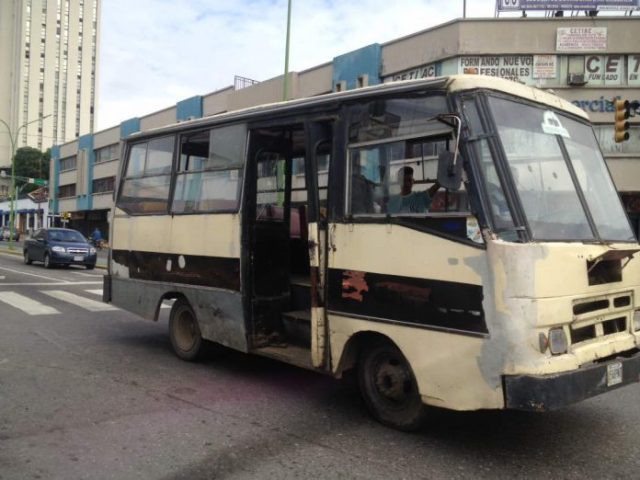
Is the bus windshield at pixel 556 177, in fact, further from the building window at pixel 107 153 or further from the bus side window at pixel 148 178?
the building window at pixel 107 153

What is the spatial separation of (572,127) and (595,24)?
21349mm

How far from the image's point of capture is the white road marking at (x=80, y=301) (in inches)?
437

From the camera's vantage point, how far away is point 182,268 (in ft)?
22.0

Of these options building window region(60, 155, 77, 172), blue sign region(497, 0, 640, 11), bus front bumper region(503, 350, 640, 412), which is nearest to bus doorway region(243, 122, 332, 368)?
bus front bumper region(503, 350, 640, 412)

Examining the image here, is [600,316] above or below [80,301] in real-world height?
above

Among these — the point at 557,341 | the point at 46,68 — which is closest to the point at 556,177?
the point at 557,341

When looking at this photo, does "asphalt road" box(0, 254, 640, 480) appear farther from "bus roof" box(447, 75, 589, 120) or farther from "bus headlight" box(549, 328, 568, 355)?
"bus roof" box(447, 75, 589, 120)

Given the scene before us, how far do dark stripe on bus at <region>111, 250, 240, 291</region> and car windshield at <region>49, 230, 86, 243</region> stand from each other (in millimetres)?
15513

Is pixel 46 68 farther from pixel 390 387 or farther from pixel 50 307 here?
pixel 390 387

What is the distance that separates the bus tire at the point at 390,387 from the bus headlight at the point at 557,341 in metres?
1.04

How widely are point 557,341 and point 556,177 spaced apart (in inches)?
48.1

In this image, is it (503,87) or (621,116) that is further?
(621,116)

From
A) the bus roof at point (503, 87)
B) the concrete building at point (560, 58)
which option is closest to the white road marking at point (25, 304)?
the bus roof at point (503, 87)

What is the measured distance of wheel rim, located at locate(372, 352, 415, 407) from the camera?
452 cm
